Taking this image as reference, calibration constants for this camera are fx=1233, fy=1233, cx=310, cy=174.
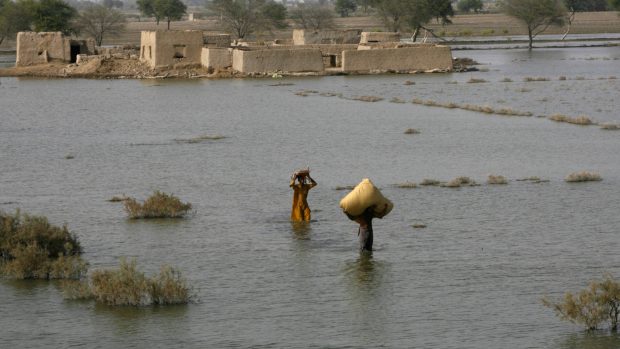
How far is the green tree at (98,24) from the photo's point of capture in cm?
7638

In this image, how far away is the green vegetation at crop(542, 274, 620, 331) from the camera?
11.9 metres

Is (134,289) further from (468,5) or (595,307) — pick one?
(468,5)

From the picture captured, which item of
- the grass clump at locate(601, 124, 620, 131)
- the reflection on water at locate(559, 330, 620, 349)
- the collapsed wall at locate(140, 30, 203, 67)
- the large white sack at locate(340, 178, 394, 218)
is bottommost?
the reflection on water at locate(559, 330, 620, 349)

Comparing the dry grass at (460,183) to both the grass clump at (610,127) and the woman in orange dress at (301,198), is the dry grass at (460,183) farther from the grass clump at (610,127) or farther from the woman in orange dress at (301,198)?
the grass clump at (610,127)

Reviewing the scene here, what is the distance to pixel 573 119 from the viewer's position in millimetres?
31188

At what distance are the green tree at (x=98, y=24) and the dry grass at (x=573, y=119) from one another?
46.8 m

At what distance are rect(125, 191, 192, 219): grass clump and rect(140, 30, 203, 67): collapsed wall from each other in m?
31.0

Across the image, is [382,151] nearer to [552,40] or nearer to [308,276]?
[308,276]

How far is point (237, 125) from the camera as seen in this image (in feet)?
107

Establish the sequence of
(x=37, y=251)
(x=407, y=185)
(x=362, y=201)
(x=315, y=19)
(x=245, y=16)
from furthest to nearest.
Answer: (x=315, y=19)
(x=245, y=16)
(x=407, y=185)
(x=362, y=201)
(x=37, y=251)

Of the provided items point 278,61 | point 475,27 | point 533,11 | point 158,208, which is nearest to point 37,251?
point 158,208

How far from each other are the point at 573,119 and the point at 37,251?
19.4 metres

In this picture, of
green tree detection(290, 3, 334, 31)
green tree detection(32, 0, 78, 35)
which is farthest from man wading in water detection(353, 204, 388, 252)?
green tree detection(290, 3, 334, 31)

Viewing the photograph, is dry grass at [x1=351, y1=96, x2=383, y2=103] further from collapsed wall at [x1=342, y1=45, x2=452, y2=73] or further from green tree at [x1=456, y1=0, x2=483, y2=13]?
green tree at [x1=456, y1=0, x2=483, y2=13]
